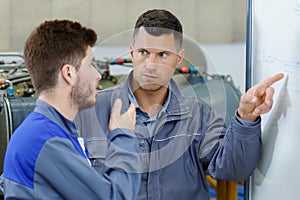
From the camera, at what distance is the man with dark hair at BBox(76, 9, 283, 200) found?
5.46 feet

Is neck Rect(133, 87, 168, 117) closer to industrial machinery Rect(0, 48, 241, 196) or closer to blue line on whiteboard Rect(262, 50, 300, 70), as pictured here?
industrial machinery Rect(0, 48, 241, 196)

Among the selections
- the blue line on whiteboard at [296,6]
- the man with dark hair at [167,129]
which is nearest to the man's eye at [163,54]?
the man with dark hair at [167,129]

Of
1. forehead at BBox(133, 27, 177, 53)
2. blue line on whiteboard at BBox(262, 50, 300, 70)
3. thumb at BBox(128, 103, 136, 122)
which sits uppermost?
forehead at BBox(133, 27, 177, 53)

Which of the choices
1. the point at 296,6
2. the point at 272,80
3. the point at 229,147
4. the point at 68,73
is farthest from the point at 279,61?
the point at 68,73

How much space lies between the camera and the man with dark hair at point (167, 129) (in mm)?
1665

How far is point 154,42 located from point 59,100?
1.29ft

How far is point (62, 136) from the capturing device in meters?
1.43

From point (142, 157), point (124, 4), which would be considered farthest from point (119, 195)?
point (124, 4)

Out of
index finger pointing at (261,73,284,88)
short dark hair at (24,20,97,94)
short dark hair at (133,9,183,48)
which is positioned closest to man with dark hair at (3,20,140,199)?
short dark hair at (24,20,97,94)

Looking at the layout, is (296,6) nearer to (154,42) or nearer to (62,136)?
(154,42)

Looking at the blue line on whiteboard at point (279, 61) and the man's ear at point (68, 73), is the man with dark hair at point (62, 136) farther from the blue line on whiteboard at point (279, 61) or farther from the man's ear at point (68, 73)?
the blue line on whiteboard at point (279, 61)

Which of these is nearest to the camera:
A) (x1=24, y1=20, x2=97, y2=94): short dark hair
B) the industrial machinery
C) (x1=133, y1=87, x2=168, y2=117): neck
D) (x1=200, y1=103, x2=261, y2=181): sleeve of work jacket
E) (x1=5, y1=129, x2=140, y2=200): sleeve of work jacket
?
(x1=5, y1=129, x2=140, y2=200): sleeve of work jacket

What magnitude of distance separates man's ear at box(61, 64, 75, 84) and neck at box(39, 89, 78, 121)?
4 cm

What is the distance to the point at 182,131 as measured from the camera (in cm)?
175
